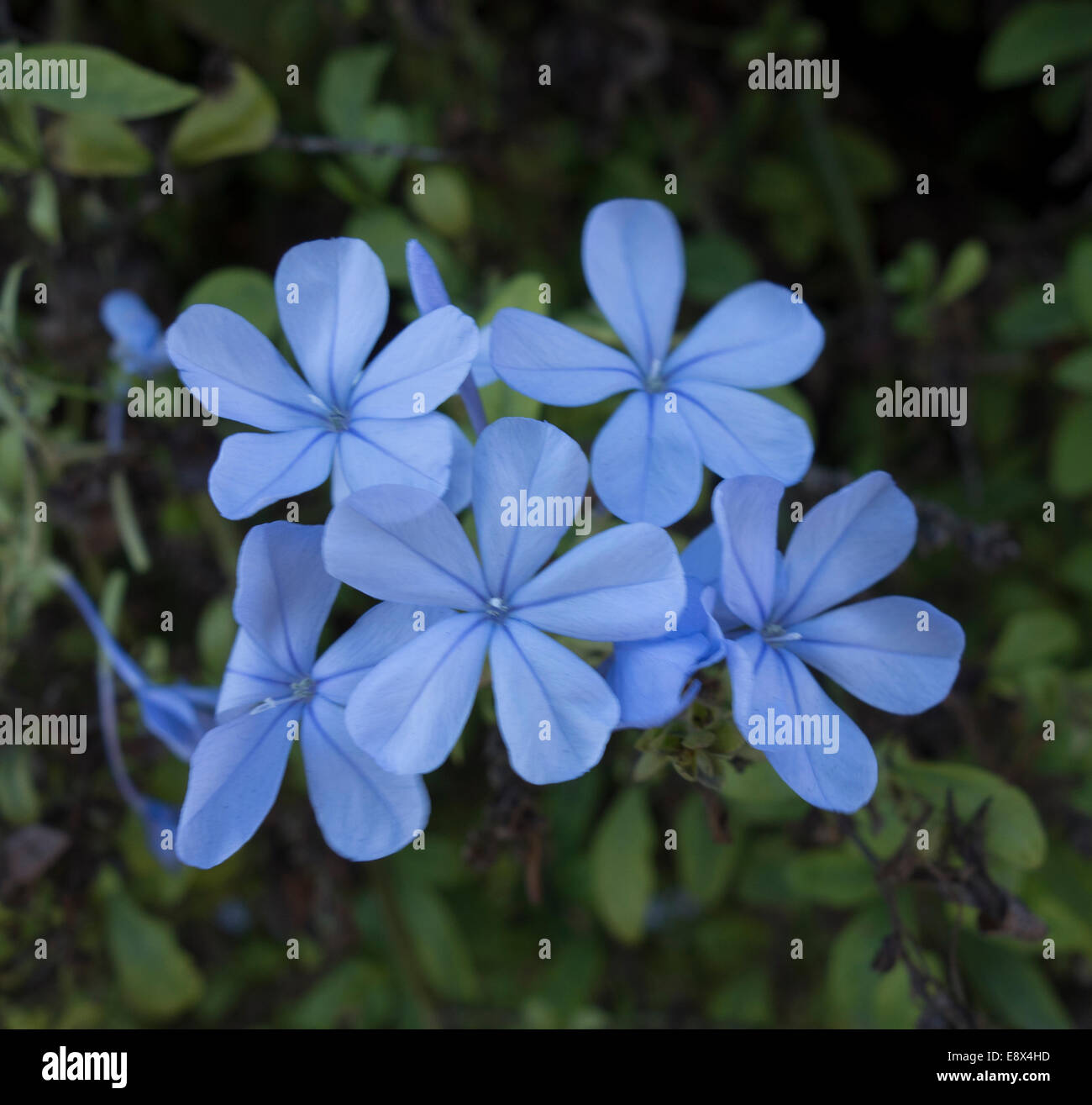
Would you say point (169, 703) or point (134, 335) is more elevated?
point (134, 335)

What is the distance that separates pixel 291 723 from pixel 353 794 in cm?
10

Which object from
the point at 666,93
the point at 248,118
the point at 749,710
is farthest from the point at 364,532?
the point at 666,93

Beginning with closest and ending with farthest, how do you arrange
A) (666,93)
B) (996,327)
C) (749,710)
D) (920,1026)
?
(749,710) → (920,1026) → (996,327) → (666,93)

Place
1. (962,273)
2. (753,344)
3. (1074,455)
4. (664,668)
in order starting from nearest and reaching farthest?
(664,668) < (753,344) < (962,273) < (1074,455)

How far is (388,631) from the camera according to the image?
0.88 metres

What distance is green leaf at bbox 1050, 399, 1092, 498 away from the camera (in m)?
1.67

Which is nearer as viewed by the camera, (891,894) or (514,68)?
(891,894)

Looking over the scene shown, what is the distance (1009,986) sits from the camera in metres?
1.43

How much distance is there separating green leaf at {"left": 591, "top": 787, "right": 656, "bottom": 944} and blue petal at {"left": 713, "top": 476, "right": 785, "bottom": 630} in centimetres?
84

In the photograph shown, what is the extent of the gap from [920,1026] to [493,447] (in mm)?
770

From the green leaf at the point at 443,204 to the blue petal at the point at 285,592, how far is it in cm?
75

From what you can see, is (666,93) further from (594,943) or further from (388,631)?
(594,943)

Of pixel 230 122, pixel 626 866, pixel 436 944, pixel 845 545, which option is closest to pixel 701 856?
pixel 626 866

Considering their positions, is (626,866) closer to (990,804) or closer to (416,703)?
(990,804)
